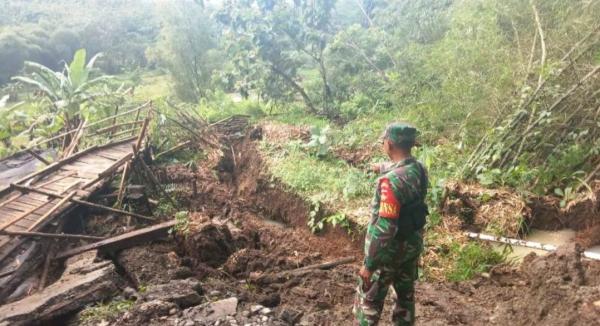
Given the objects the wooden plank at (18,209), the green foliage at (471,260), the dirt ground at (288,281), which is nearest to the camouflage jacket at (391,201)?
the dirt ground at (288,281)

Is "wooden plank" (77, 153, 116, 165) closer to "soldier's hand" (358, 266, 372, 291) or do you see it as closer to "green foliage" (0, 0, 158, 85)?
"soldier's hand" (358, 266, 372, 291)


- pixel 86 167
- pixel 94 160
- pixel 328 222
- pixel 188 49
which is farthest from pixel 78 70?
pixel 328 222

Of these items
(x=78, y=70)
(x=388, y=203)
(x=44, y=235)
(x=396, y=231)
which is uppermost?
(x=78, y=70)

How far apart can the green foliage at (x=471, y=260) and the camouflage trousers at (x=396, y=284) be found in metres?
1.64

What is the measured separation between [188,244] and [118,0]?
Answer: 28971 mm

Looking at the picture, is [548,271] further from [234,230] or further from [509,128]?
[234,230]

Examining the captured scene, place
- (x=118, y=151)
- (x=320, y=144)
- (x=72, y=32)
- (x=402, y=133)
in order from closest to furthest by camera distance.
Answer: (x=402, y=133) → (x=118, y=151) → (x=320, y=144) → (x=72, y=32)

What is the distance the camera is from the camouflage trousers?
3.37 metres

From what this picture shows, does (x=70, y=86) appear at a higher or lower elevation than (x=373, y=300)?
higher

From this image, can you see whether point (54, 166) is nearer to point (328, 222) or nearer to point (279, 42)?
point (328, 222)

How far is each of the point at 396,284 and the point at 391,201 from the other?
88 cm

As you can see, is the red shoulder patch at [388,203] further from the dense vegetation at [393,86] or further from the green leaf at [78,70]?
the green leaf at [78,70]

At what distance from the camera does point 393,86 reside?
11188 millimetres

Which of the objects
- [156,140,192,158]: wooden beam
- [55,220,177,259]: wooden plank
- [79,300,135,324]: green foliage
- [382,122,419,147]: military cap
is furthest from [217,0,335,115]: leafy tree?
[382,122,419,147]: military cap
